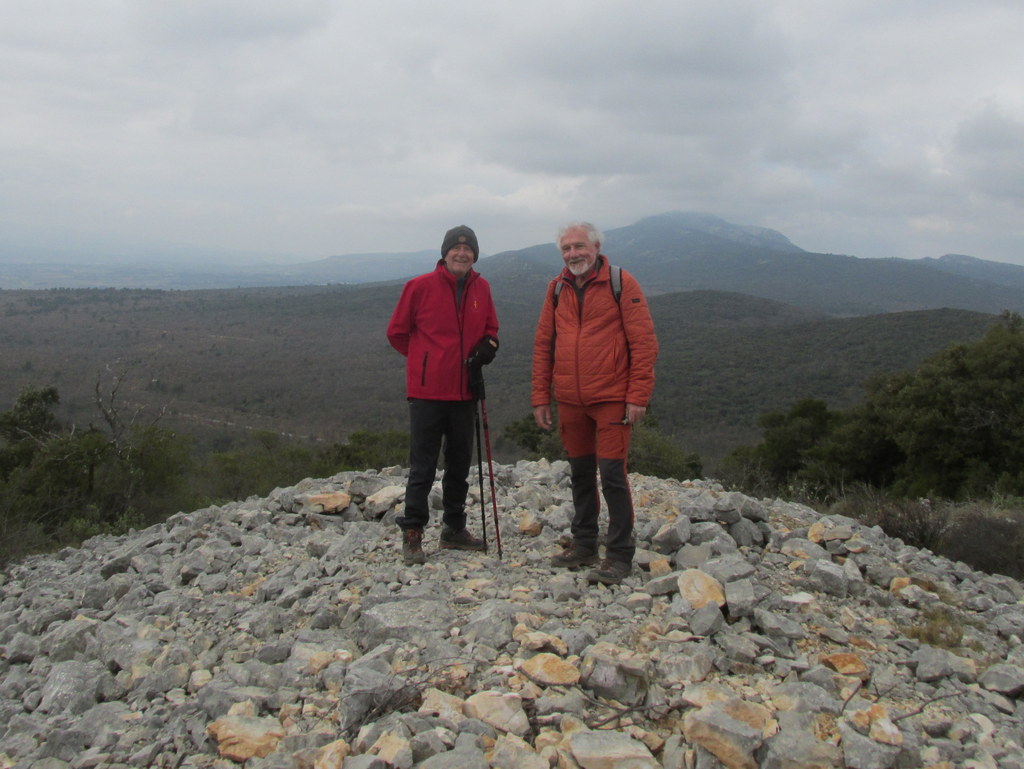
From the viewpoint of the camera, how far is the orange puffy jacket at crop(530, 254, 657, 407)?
407 cm

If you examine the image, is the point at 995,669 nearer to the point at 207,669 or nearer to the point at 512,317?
the point at 207,669

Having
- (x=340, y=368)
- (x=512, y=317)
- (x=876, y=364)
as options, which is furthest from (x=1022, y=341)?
(x=512, y=317)

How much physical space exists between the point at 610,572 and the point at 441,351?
71.7 inches

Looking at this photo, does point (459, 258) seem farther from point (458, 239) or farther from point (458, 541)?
point (458, 541)

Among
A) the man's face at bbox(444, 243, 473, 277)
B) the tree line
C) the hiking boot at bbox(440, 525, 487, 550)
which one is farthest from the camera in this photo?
the tree line

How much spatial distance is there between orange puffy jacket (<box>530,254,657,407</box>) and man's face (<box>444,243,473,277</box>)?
2.53 feet

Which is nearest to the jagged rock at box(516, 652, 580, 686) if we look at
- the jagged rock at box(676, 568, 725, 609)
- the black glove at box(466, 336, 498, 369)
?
the jagged rock at box(676, 568, 725, 609)

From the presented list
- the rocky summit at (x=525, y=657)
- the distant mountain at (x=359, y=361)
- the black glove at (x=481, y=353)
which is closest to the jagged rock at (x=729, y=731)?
the rocky summit at (x=525, y=657)

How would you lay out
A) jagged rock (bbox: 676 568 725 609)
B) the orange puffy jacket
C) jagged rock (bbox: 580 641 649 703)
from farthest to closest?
the orange puffy jacket → jagged rock (bbox: 676 568 725 609) → jagged rock (bbox: 580 641 649 703)

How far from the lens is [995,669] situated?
335 cm

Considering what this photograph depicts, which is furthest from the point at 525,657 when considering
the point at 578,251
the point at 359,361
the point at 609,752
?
the point at 359,361

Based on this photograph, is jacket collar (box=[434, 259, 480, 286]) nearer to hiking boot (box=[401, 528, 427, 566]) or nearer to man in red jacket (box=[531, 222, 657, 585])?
man in red jacket (box=[531, 222, 657, 585])

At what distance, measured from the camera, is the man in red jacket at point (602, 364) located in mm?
4098

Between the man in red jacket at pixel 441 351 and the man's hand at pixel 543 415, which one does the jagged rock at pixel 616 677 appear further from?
the man in red jacket at pixel 441 351
